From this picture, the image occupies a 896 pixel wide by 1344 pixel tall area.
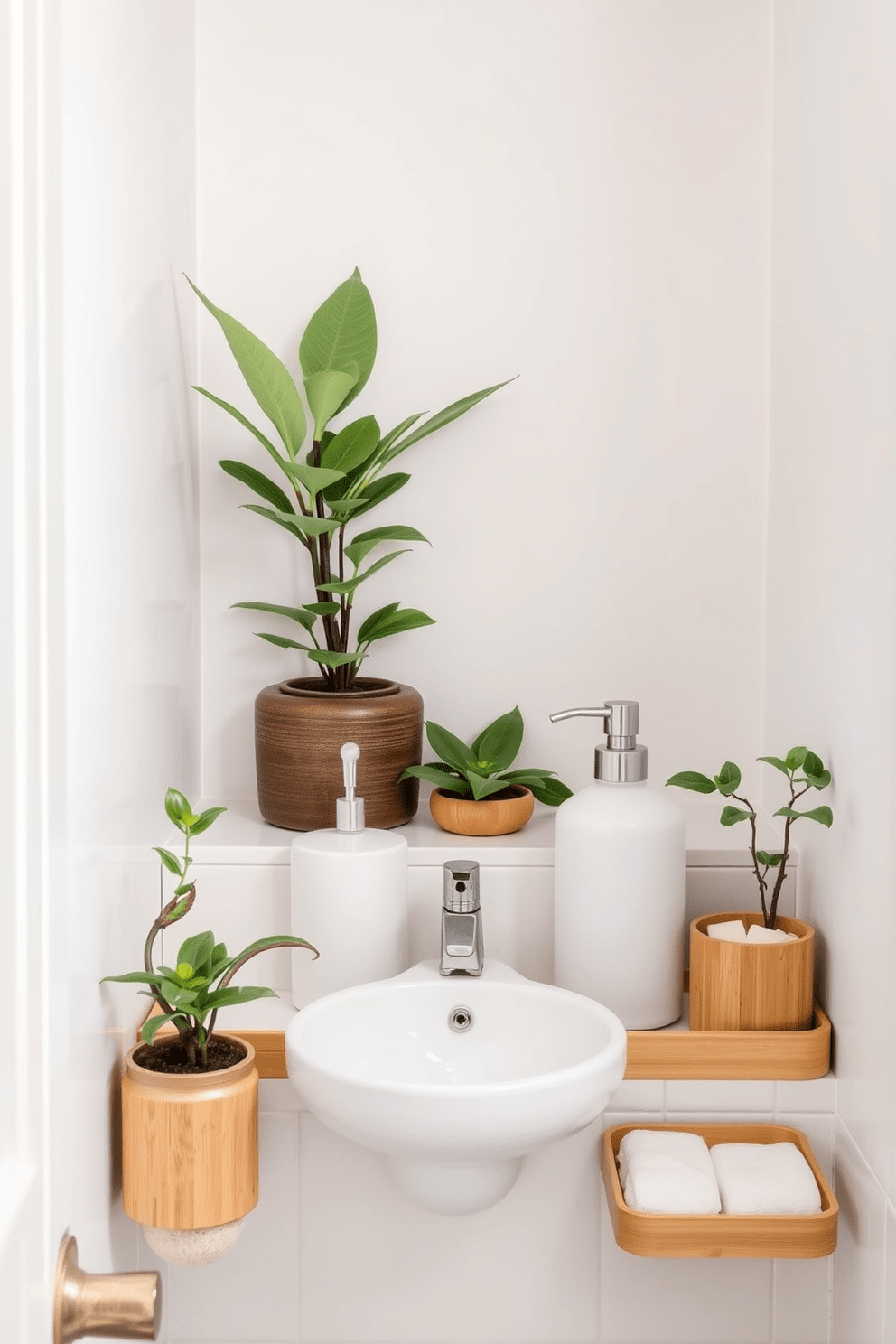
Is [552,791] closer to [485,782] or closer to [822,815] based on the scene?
[485,782]

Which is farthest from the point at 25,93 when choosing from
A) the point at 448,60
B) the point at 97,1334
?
the point at 448,60

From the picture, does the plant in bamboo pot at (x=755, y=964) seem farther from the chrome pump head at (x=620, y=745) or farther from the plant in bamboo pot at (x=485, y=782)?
the plant in bamboo pot at (x=485, y=782)

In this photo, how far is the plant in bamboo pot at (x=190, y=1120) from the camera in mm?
966

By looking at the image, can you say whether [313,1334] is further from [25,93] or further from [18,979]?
[25,93]

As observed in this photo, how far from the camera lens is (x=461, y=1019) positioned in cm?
117

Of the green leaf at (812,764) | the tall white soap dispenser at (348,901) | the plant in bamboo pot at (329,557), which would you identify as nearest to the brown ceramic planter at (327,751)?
the plant in bamboo pot at (329,557)

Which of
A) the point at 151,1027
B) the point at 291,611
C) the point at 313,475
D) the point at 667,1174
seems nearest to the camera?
the point at 151,1027

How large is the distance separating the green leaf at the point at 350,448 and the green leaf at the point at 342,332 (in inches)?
1.6

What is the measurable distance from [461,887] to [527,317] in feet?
2.37

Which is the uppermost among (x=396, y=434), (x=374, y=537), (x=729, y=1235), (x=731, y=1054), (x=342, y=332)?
(x=342, y=332)

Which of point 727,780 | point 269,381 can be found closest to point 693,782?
point 727,780

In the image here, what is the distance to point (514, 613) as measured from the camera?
1.53 m

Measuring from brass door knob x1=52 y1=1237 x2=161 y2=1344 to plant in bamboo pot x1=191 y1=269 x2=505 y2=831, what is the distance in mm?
747

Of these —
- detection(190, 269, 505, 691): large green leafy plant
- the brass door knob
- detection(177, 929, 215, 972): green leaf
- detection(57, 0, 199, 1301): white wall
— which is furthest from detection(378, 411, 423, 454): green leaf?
the brass door knob
